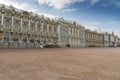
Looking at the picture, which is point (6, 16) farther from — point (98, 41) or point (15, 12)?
point (98, 41)

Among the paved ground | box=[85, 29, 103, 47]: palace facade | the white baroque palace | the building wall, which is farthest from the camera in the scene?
box=[85, 29, 103, 47]: palace facade

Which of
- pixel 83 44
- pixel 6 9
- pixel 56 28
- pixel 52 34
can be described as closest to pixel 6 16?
pixel 6 9

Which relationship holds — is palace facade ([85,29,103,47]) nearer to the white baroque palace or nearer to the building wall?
the white baroque palace

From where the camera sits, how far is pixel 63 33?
56438mm

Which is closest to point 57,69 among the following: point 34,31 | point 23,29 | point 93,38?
point 23,29

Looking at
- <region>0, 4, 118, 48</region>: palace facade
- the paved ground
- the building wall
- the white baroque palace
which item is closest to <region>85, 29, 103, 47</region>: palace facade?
<region>0, 4, 118, 48</region>: palace facade

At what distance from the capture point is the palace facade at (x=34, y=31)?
35219 mm

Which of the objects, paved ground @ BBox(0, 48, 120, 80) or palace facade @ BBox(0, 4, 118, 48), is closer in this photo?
paved ground @ BBox(0, 48, 120, 80)

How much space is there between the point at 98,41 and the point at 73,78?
8498cm

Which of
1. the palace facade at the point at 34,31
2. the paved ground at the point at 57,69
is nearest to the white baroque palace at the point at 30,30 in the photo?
the palace facade at the point at 34,31

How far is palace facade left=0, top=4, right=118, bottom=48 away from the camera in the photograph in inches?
1387

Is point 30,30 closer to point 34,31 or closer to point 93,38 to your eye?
point 34,31

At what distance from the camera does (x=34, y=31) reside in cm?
4253

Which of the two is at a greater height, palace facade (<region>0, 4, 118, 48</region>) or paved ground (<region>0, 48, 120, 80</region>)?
palace facade (<region>0, 4, 118, 48</region>)
